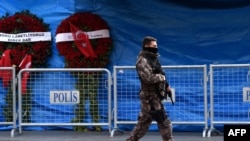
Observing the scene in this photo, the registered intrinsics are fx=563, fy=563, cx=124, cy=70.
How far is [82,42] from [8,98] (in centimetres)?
176

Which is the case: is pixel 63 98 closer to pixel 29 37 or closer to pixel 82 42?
pixel 82 42

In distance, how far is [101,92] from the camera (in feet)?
34.6

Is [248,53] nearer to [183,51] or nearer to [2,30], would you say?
[183,51]

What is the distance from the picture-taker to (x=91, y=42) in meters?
10.6

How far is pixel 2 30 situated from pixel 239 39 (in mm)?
4469

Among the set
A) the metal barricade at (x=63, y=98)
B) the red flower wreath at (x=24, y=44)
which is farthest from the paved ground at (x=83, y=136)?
the red flower wreath at (x=24, y=44)

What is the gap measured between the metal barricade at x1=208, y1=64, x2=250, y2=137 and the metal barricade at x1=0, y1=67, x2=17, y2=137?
3.59 meters

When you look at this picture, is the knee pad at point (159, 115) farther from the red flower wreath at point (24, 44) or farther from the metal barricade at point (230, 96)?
the red flower wreath at point (24, 44)

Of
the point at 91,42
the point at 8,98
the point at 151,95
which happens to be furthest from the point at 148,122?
the point at 8,98

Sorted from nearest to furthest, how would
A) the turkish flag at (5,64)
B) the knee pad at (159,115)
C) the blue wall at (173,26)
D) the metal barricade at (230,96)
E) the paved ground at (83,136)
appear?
1. the knee pad at (159,115)
2. the paved ground at (83,136)
3. the metal barricade at (230,96)
4. the blue wall at (173,26)
5. the turkish flag at (5,64)

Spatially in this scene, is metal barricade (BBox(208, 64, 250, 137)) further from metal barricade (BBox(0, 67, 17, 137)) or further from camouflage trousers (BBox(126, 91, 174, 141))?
metal barricade (BBox(0, 67, 17, 137))

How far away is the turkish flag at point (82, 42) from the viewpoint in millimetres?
10602

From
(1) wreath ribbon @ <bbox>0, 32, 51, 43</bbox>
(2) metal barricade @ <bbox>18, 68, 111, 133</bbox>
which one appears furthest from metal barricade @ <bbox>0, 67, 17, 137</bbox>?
(1) wreath ribbon @ <bbox>0, 32, 51, 43</bbox>

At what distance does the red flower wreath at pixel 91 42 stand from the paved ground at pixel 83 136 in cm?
130
